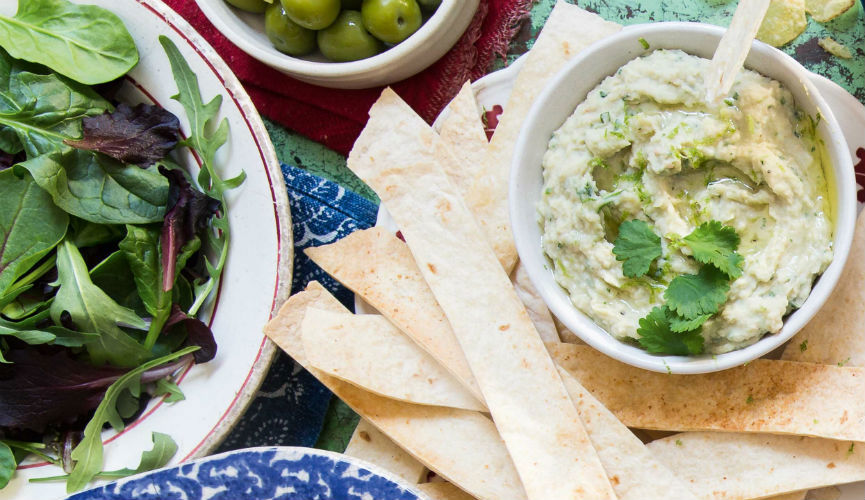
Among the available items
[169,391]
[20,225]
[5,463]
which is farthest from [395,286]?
[5,463]

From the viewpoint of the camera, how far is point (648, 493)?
5.36 ft

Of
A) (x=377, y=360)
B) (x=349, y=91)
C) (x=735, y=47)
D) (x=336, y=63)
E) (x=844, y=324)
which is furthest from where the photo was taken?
(x=349, y=91)

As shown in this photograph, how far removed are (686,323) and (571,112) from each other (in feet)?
1.35

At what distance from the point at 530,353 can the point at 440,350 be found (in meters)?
0.16

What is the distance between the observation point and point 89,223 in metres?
1.81

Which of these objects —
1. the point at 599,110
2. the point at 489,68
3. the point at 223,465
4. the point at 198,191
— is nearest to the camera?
the point at 599,110

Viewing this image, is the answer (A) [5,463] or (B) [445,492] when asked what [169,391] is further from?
(B) [445,492]

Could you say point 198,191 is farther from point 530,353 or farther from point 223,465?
point 530,353

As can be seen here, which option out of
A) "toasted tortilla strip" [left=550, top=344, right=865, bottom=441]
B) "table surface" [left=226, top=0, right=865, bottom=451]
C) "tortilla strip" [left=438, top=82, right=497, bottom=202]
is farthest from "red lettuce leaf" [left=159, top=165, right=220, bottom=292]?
"toasted tortilla strip" [left=550, top=344, right=865, bottom=441]

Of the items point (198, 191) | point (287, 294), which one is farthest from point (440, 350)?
point (198, 191)

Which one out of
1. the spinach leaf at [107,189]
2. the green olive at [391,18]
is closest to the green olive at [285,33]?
the green olive at [391,18]

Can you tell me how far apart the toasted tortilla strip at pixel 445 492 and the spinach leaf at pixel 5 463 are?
76 cm

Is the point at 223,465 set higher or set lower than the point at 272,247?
lower

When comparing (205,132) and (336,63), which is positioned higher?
(336,63)
